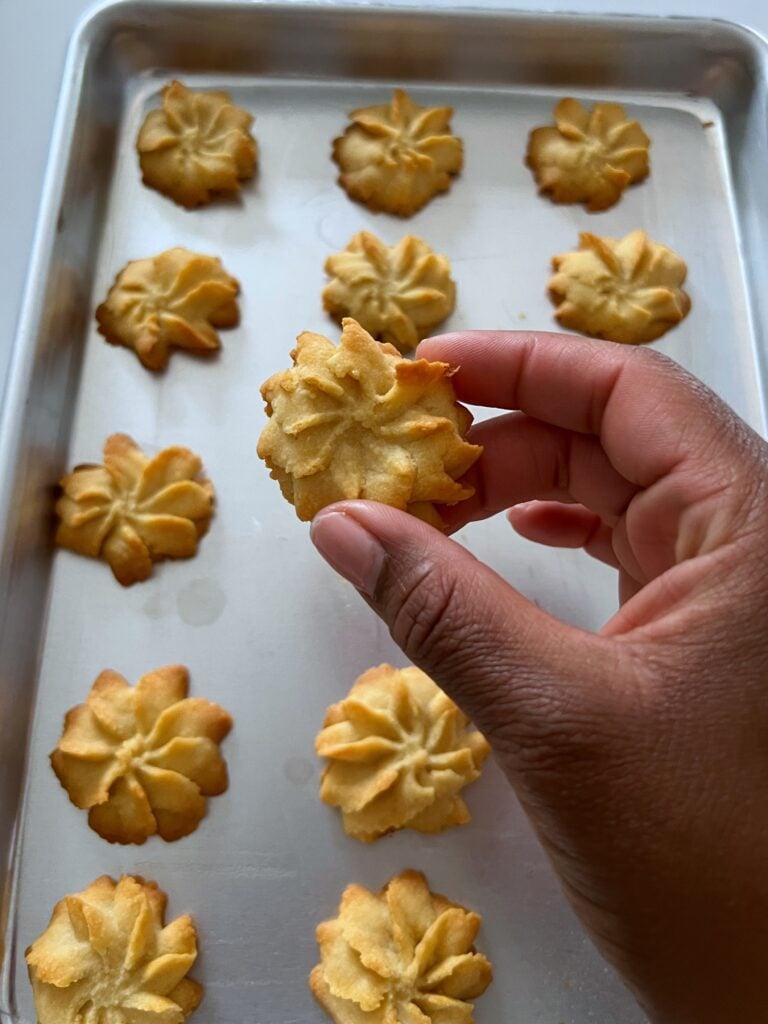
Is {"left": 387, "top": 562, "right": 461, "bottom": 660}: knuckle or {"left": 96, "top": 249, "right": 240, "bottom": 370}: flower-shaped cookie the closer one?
{"left": 387, "top": 562, "right": 461, "bottom": 660}: knuckle

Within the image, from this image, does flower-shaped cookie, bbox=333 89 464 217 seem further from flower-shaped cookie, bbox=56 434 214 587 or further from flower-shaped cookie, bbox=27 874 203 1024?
flower-shaped cookie, bbox=27 874 203 1024

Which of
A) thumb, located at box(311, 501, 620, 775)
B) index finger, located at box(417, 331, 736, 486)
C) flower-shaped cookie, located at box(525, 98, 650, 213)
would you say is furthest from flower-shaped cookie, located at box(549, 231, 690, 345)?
thumb, located at box(311, 501, 620, 775)

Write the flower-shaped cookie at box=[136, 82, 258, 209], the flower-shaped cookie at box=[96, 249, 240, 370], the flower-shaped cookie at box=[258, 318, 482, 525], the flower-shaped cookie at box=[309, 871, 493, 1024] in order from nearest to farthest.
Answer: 1. the flower-shaped cookie at box=[258, 318, 482, 525]
2. the flower-shaped cookie at box=[309, 871, 493, 1024]
3. the flower-shaped cookie at box=[96, 249, 240, 370]
4. the flower-shaped cookie at box=[136, 82, 258, 209]

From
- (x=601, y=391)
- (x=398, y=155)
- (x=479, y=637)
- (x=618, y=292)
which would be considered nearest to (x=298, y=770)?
(x=479, y=637)

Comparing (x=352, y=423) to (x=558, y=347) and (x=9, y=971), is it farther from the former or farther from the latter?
(x=9, y=971)

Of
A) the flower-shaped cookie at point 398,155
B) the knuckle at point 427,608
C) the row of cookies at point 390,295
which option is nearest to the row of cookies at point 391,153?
the flower-shaped cookie at point 398,155
